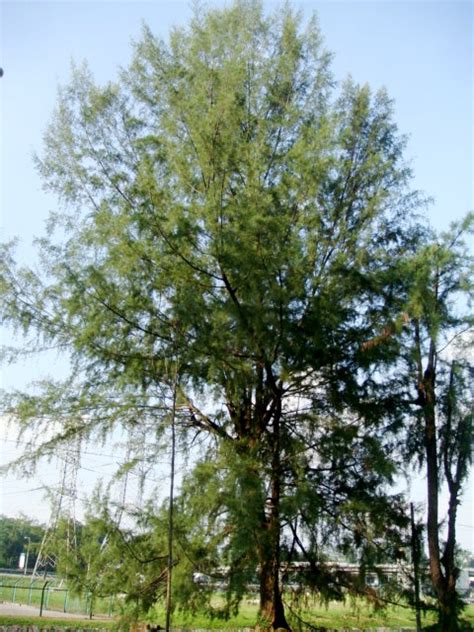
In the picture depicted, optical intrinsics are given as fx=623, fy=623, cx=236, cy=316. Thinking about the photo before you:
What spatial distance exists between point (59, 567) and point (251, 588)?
8.84ft

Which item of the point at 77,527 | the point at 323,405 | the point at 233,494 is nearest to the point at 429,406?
the point at 323,405

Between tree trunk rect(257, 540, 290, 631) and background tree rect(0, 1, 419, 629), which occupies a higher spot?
background tree rect(0, 1, 419, 629)

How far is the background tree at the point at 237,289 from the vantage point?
8.32 metres

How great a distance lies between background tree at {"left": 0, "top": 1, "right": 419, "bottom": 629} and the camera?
8.32 metres

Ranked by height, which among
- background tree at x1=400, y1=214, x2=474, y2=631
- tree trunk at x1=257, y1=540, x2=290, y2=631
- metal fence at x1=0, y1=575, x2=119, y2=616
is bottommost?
metal fence at x1=0, y1=575, x2=119, y2=616

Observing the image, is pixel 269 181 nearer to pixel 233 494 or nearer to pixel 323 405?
pixel 323 405

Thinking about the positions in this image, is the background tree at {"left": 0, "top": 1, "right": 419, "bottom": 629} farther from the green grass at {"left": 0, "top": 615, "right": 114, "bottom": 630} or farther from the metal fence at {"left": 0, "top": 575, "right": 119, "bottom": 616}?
the green grass at {"left": 0, "top": 615, "right": 114, "bottom": 630}

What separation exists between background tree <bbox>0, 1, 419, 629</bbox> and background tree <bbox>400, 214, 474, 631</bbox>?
1.89 ft

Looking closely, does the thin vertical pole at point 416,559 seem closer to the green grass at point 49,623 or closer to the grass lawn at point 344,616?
the grass lawn at point 344,616

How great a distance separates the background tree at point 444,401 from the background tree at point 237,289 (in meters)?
0.58

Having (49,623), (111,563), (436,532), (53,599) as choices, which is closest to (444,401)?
(436,532)

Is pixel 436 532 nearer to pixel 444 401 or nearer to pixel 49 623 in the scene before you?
pixel 444 401

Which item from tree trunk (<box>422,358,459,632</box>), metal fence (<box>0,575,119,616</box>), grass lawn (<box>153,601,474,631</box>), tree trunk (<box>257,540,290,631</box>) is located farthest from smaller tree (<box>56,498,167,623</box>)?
tree trunk (<box>422,358,459,632</box>)

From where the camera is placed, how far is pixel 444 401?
9.98m
